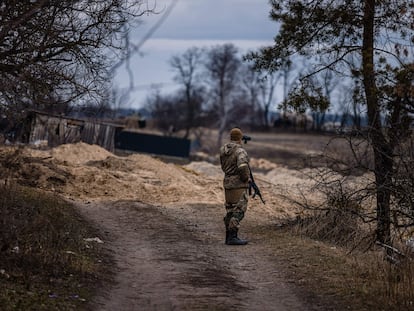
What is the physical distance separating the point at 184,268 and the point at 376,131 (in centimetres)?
517

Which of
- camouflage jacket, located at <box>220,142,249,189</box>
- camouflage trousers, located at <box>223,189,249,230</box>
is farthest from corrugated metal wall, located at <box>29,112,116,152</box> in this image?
camouflage trousers, located at <box>223,189,249,230</box>

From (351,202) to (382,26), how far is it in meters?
3.46

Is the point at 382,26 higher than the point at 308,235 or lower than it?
higher

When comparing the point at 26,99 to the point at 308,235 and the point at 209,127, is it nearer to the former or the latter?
the point at 308,235

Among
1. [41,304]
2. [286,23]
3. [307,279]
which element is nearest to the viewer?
[41,304]

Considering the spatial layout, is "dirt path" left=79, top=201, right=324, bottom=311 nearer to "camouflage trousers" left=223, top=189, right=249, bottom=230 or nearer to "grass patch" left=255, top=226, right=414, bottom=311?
"grass patch" left=255, top=226, right=414, bottom=311

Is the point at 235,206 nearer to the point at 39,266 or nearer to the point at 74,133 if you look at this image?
the point at 39,266

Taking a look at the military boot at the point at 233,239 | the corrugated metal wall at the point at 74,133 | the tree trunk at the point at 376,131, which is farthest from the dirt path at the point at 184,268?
the corrugated metal wall at the point at 74,133

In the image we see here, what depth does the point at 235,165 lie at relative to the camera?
1353 cm

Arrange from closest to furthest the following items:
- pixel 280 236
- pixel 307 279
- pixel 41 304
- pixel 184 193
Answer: pixel 41 304, pixel 307 279, pixel 280 236, pixel 184 193

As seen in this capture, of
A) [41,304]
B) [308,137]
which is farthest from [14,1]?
[308,137]

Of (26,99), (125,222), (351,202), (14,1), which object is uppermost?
(14,1)

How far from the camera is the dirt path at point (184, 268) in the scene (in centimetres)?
909

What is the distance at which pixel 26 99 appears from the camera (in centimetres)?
1363
